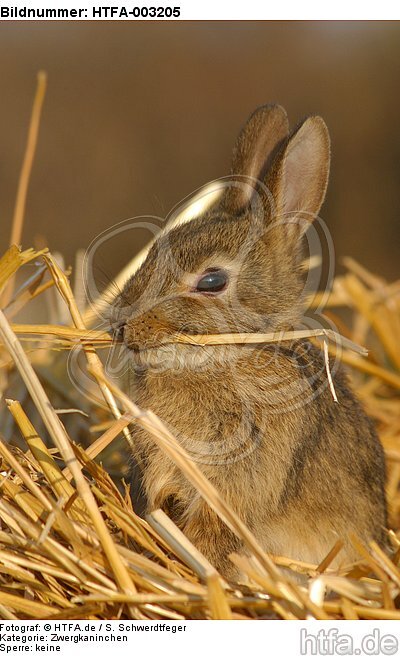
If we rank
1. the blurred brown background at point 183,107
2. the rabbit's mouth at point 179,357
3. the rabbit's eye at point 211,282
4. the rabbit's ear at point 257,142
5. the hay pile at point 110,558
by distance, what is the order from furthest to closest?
the blurred brown background at point 183,107 → the rabbit's ear at point 257,142 → the rabbit's eye at point 211,282 → the rabbit's mouth at point 179,357 → the hay pile at point 110,558

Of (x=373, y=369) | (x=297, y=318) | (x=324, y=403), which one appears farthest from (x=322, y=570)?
(x=373, y=369)

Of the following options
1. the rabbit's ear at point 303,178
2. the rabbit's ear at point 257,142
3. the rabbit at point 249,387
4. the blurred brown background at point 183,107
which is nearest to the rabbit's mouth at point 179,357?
the rabbit at point 249,387

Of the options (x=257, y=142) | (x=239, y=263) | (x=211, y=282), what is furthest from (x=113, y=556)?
(x=257, y=142)

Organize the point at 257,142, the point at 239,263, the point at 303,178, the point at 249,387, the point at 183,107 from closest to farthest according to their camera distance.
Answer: the point at 249,387 < the point at 239,263 < the point at 303,178 < the point at 257,142 < the point at 183,107

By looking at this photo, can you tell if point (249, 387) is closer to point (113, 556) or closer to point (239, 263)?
point (239, 263)

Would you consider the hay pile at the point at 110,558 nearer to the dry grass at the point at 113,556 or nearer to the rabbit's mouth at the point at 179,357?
the dry grass at the point at 113,556

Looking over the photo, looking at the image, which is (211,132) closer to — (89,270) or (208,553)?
(89,270)

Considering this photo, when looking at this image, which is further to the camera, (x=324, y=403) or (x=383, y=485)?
(x=383, y=485)
